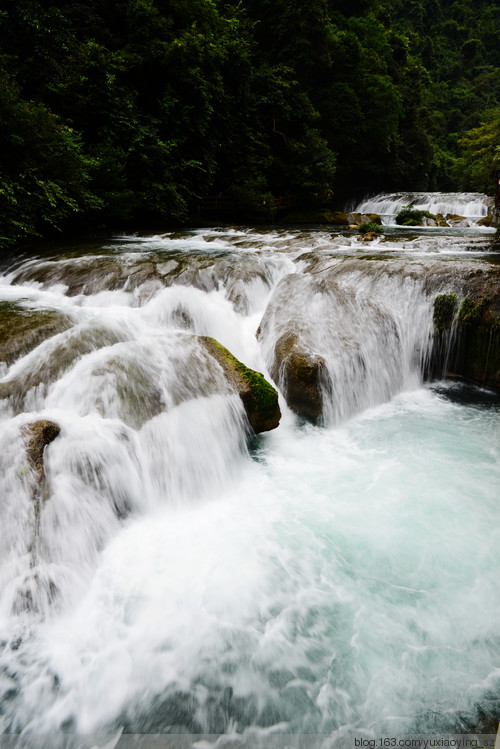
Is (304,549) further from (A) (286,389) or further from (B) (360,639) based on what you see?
(A) (286,389)

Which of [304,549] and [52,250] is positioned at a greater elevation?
[52,250]

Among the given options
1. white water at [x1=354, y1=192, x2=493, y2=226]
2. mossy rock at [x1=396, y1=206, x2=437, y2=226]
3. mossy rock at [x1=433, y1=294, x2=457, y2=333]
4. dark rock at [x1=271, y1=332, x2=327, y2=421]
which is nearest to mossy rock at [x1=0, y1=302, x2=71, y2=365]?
dark rock at [x1=271, y1=332, x2=327, y2=421]

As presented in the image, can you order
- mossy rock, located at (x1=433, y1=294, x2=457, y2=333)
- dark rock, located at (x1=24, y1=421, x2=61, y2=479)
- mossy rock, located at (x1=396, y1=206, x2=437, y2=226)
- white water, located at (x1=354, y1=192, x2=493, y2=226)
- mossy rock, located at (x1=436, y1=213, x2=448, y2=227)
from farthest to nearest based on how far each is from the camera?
white water, located at (x1=354, y1=192, x2=493, y2=226)
mossy rock, located at (x1=396, y1=206, x2=437, y2=226)
mossy rock, located at (x1=436, y1=213, x2=448, y2=227)
mossy rock, located at (x1=433, y1=294, x2=457, y2=333)
dark rock, located at (x1=24, y1=421, x2=61, y2=479)

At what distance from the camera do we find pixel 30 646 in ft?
8.08

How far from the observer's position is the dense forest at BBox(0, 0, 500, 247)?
348 inches

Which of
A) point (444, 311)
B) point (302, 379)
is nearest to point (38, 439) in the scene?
point (302, 379)

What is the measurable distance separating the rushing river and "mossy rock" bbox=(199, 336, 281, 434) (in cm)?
16

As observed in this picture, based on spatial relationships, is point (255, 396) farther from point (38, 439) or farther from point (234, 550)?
point (38, 439)

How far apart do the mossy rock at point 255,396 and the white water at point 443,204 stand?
1607cm

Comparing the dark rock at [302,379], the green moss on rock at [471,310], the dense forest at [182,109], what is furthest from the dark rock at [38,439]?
the dense forest at [182,109]

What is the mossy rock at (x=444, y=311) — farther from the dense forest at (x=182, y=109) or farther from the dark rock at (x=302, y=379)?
the dense forest at (x=182, y=109)

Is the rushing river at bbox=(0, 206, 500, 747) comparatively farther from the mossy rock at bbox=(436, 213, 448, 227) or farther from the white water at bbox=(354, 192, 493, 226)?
A: the white water at bbox=(354, 192, 493, 226)

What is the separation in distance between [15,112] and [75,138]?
6.78 feet

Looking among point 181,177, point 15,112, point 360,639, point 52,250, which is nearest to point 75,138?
point 15,112
